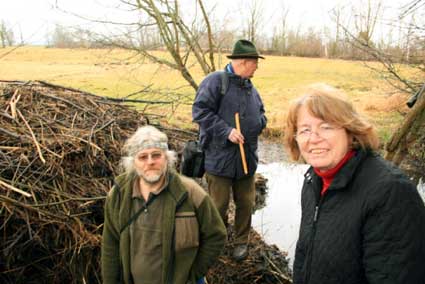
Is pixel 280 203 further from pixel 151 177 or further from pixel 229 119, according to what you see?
pixel 151 177

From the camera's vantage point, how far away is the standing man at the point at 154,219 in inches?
94.1

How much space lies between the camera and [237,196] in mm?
4082

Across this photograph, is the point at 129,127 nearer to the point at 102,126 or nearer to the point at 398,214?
the point at 102,126

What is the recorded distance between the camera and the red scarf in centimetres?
156

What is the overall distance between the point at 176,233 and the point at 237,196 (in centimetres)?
177

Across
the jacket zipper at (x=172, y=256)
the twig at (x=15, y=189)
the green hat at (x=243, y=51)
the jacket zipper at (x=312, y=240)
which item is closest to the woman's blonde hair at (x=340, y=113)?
the jacket zipper at (x=312, y=240)

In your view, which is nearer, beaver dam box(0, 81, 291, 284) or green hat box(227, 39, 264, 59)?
beaver dam box(0, 81, 291, 284)

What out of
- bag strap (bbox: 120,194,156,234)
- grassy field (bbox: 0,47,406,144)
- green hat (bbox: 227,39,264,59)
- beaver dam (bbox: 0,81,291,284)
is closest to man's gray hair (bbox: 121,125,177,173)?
bag strap (bbox: 120,194,156,234)

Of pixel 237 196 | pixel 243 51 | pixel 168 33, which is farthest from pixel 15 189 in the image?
pixel 168 33

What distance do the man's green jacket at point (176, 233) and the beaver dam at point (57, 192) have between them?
1085 millimetres

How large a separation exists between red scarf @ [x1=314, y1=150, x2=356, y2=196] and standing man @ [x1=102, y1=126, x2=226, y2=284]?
39.7 inches

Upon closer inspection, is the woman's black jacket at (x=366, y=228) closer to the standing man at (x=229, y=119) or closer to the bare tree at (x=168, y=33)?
the standing man at (x=229, y=119)

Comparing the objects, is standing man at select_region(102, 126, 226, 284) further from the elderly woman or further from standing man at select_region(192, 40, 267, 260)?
standing man at select_region(192, 40, 267, 260)

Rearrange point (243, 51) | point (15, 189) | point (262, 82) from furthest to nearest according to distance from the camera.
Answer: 1. point (262, 82)
2. point (243, 51)
3. point (15, 189)
